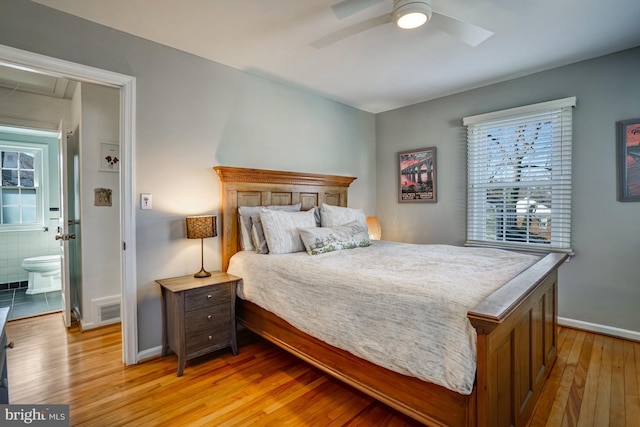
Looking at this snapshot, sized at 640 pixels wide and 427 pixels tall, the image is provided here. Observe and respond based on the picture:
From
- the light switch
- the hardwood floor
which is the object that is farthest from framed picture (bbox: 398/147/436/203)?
the light switch

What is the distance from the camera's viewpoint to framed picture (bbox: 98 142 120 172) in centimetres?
→ 328

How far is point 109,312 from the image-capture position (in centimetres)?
327

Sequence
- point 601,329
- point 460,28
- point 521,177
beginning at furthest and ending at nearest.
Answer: point 521,177, point 601,329, point 460,28

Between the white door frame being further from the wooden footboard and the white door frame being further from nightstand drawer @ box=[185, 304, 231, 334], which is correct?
the wooden footboard

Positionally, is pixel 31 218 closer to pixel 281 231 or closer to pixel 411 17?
pixel 281 231

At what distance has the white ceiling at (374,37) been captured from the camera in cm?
209

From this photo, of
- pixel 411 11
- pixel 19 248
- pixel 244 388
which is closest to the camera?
pixel 411 11

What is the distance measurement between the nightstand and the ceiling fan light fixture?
7.13 ft

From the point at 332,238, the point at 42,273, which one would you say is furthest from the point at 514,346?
the point at 42,273

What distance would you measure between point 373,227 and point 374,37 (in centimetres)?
243

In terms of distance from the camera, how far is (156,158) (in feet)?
8.34

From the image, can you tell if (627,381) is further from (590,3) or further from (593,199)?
(590,3)

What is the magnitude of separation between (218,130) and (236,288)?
1468 millimetres

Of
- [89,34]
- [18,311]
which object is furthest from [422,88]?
[18,311]
